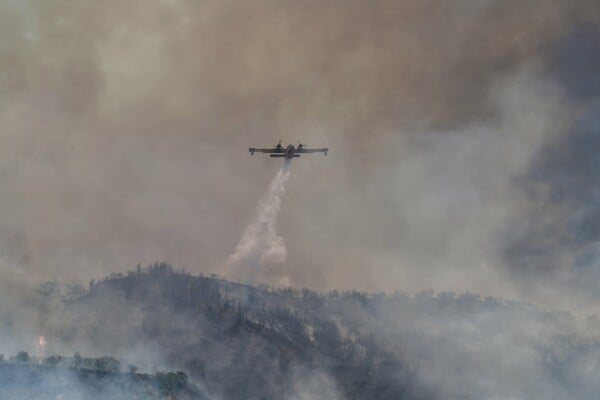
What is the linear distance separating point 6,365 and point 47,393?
Result: 1430cm

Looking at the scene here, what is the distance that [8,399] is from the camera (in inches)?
7333

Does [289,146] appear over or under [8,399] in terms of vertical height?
over

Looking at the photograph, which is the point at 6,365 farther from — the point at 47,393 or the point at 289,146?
the point at 289,146

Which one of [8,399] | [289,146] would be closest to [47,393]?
[8,399]

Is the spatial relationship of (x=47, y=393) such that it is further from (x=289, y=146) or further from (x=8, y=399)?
(x=289, y=146)

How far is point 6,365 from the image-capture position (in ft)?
643

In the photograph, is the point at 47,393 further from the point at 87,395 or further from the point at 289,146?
the point at 289,146

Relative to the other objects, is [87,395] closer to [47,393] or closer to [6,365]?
[47,393]

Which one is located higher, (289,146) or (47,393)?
(289,146)

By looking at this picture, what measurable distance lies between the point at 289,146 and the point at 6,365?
94.8m

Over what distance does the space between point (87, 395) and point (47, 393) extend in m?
10.1

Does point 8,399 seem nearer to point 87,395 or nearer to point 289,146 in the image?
point 87,395

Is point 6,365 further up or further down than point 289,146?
further down

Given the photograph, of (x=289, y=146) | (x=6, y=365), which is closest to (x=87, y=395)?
(x=6, y=365)
